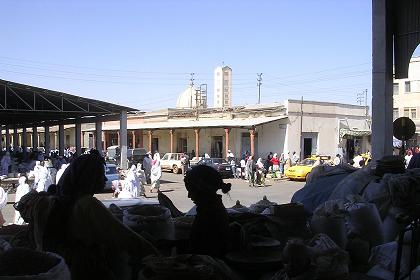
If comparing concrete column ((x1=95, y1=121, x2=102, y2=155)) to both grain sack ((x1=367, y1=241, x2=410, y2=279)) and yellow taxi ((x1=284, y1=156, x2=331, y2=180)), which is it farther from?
grain sack ((x1=367, y1=241, x2=410, y2=279))

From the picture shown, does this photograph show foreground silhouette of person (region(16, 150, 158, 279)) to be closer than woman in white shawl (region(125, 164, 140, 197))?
Yes

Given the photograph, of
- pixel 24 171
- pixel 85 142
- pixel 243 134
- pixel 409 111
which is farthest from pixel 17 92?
pixel 409 111

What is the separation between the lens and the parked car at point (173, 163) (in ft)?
115

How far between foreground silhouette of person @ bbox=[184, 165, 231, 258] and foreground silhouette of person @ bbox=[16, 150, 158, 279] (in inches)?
18.3

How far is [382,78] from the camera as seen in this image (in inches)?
430

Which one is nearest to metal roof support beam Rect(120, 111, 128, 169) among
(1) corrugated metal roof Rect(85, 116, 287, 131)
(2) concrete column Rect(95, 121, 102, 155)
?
(2) concrete column Rect(95, 121, 102, 155)

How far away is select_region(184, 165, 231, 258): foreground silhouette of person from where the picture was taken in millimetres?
3189

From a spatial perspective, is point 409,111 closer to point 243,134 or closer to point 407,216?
point 243,134

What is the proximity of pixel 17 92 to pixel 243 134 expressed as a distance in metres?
18.6

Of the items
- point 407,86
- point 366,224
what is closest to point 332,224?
point 366,224

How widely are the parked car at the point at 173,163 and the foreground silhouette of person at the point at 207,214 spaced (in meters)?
31.5

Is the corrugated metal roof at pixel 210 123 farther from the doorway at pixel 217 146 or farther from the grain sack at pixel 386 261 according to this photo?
the grain sack at pixel 386 261

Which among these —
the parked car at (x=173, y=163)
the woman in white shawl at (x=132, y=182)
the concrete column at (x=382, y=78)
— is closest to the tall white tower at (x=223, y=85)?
the parked car at (x=173, y=163)

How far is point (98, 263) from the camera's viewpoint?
288cm
